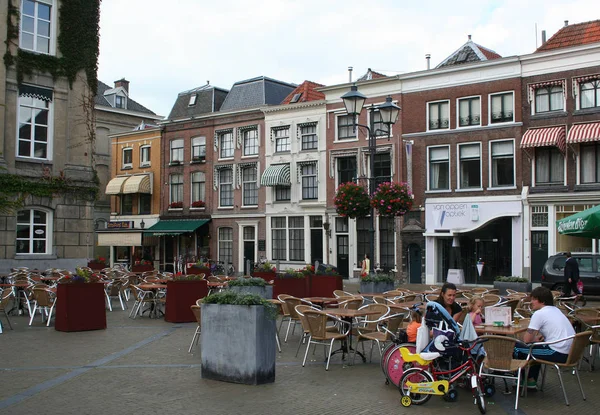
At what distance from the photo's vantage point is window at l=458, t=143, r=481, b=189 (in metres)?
31.3

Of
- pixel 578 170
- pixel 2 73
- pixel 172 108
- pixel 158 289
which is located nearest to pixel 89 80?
pixel 2 73

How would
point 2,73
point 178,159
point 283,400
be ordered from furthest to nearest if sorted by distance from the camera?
point 178,159 < point 2,73 < point 283,400

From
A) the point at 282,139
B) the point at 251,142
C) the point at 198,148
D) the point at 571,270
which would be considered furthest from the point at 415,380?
the point at 198,148

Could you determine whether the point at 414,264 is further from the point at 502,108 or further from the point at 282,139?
the point at 282,139

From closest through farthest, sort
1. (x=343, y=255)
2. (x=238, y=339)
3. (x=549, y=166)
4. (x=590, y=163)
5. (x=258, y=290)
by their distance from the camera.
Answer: (x=238, y=339)
(x=258, y=290)
(x=590, y=163)
(x=549, y=166)
(x=343, y=255)

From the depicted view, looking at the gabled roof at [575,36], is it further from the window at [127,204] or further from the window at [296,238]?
the window at [127,204]

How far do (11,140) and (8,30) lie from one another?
A: 14.2 feet

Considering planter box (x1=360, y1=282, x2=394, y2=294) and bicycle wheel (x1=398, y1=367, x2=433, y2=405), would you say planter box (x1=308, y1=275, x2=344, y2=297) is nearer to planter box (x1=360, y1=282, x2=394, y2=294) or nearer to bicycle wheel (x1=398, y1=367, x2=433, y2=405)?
planter box (x1=360, y1=282, x2=394, y2=294)

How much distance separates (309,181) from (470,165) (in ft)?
31.5

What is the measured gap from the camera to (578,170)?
28141mm

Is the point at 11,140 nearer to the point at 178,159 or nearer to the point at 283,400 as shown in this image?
the point at 178,159

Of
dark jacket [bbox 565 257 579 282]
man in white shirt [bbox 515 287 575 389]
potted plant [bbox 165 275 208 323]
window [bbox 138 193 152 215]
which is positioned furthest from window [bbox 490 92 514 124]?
window [bbox 138 193 152 215]

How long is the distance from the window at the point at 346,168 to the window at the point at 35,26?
16006mm

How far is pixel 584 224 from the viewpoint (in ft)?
35.0
